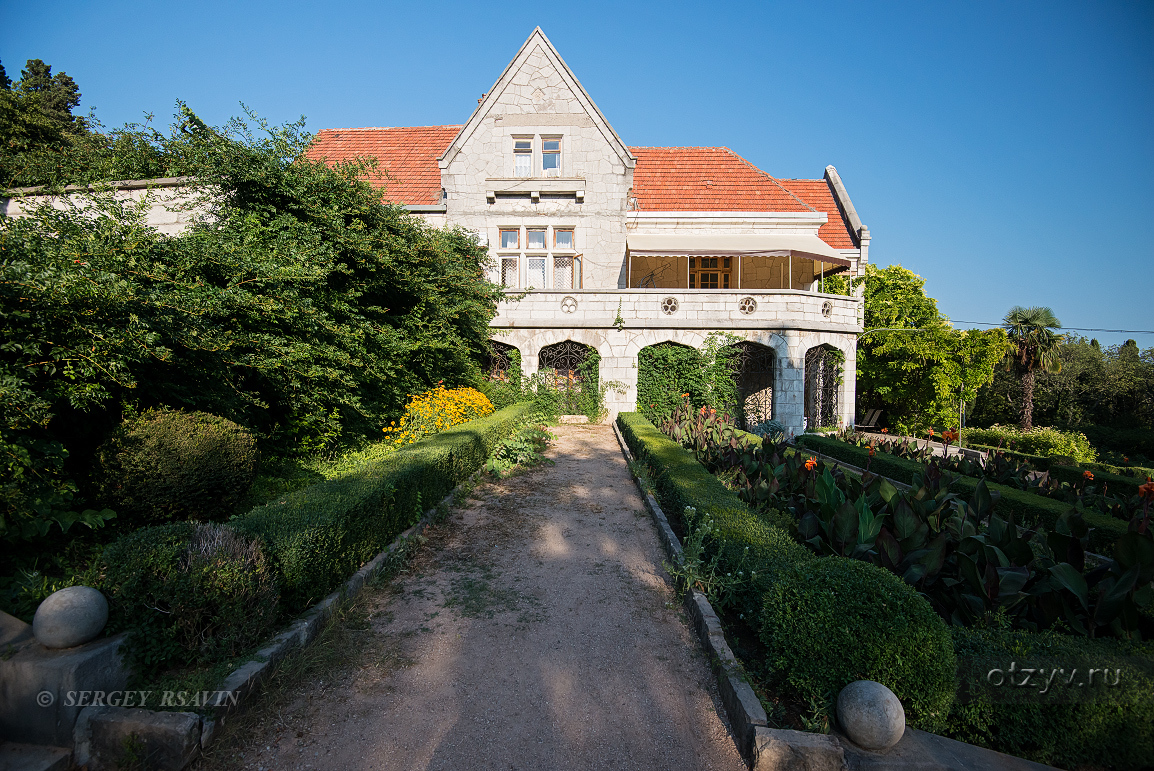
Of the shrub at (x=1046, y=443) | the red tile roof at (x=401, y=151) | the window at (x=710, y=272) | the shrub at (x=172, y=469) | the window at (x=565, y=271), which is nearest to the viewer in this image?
the shrub at (x=172, y=469)

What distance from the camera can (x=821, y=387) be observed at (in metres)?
19.2

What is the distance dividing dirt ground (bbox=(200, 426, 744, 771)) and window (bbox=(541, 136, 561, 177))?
15773 millimetres

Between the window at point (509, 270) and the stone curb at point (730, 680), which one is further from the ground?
the window at point (509, 270)

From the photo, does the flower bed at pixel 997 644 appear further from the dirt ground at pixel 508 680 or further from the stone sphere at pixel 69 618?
the stone sphere at pixel 69 618

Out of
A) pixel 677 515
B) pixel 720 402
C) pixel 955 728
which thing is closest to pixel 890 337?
pixel 720 402

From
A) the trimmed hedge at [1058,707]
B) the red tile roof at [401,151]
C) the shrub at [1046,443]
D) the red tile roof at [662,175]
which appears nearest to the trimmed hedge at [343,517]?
the trimmed hedge at [1058,707]

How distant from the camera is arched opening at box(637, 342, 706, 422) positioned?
17625mm

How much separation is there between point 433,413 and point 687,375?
9725 millimetres

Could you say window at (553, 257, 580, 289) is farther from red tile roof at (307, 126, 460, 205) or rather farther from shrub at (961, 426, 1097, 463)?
shrub at (961, 426, 1097, 463)

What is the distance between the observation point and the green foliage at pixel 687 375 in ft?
57.3

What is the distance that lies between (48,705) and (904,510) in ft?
19.1

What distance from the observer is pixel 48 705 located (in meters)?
2.81

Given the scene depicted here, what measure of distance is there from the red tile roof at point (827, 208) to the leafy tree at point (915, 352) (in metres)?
1.83

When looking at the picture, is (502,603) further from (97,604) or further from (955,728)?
(955,728)
